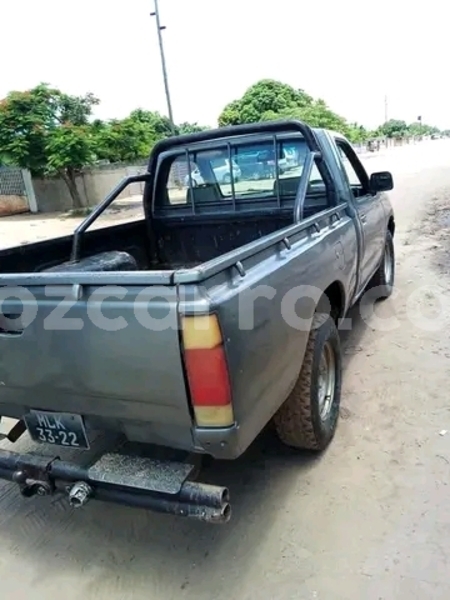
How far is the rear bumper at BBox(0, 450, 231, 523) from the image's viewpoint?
Answer: 1.98 meters

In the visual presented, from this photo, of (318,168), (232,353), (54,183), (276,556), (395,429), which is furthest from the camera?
(54,183)

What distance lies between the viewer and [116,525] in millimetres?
2625

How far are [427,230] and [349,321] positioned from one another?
17.4 feet

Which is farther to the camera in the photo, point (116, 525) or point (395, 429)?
point (395, 429)

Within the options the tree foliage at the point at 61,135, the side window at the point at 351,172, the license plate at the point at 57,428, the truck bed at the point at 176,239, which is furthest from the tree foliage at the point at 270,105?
the license plate at the point at 57,428

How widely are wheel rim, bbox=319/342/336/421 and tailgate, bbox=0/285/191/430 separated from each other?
1296 mm

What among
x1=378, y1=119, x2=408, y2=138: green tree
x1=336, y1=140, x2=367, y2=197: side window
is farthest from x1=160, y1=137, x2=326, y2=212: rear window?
x1=378, y1=119, x2=408, y2=138: green tree

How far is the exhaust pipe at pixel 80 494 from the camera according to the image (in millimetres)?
2074

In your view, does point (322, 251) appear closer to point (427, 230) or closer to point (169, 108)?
point (427, 230)

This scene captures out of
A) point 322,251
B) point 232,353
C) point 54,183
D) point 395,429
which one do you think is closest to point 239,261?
point 232,353

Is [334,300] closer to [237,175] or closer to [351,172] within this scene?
[237,175]

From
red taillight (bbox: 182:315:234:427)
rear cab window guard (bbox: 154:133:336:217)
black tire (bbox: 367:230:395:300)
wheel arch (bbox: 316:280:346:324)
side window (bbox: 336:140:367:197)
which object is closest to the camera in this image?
red taillight (bbox: 182:315:234:427)

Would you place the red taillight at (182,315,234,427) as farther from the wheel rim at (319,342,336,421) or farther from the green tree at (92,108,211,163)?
the green tree at (92,108,211,163)

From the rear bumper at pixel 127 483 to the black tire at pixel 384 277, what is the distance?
380cm
